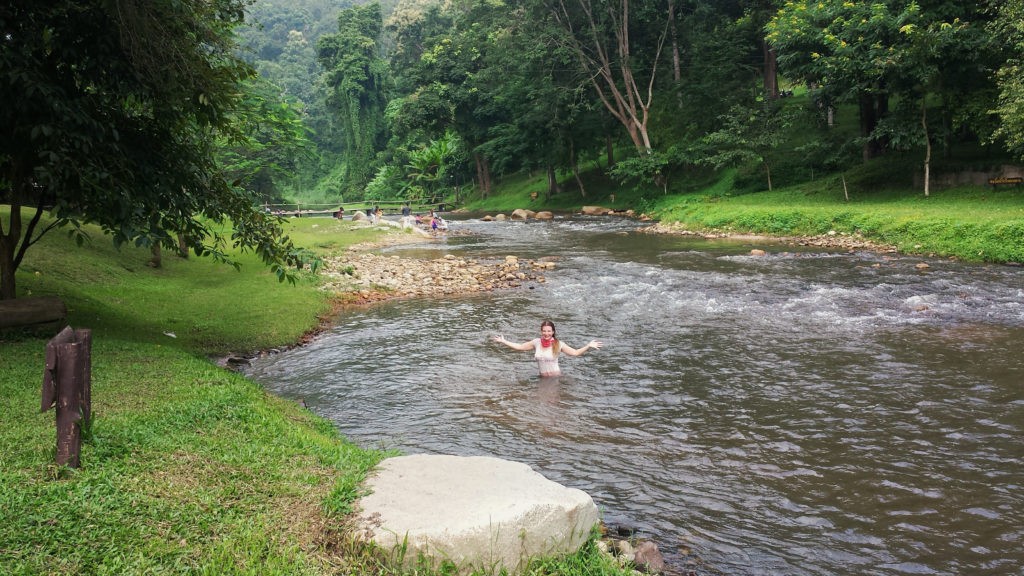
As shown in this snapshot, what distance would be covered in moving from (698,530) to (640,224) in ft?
108

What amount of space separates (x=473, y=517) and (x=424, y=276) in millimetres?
17537

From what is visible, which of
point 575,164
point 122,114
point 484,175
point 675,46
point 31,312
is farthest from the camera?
point 484,175

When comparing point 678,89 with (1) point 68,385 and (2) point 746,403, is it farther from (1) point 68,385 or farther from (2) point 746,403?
(1) point 68,385

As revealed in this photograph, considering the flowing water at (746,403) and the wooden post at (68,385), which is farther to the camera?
the flowing water at (746,403)

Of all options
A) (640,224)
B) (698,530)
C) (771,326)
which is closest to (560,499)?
(698,530)

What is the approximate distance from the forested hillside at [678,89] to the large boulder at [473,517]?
36.7ft

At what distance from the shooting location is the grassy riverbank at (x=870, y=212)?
2075cm

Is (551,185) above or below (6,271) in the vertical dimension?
above

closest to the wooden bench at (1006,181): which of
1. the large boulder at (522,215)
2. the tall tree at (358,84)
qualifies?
the large boulder at (522,215)

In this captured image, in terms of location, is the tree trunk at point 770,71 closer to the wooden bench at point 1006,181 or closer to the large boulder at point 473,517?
the wooden bench at point 1006,181

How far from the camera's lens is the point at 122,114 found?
10.5 m

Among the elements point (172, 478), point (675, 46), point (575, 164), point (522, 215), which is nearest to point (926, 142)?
point (675, 46)

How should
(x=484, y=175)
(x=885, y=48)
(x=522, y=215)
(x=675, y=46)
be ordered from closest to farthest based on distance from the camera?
(x=885, y=48) → (x=675, y=46) → (x=522, y=215) → (x=484, y=175)

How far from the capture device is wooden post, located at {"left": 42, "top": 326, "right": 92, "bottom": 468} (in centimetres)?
520
